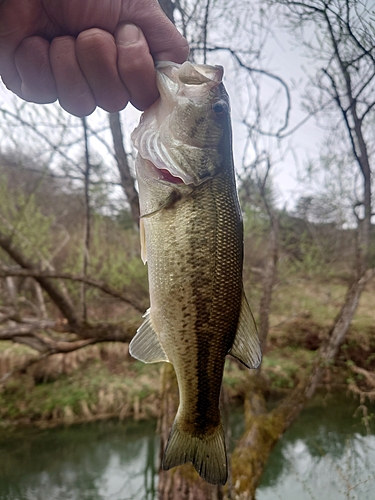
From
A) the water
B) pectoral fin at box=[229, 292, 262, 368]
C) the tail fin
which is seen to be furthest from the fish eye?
the water

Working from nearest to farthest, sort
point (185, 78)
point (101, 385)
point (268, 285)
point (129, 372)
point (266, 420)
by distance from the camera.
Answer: point (185, 78)
point (266, 420)
point (268, 285)
point (101, 385)
point (129, 372)

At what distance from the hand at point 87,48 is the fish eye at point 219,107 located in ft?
0.78

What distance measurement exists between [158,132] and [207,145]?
0.65ft

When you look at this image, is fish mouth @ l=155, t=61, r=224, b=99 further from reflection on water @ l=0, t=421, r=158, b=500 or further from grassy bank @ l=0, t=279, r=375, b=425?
reflection on water @ l=0, t=421, r=158, b=500

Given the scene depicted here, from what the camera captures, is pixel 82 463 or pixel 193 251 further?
pixel 82 463

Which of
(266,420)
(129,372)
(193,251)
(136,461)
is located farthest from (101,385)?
(193,251)

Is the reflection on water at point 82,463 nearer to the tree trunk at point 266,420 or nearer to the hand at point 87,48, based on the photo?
the tree trunk at point 266,420

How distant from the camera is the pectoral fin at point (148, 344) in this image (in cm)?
131

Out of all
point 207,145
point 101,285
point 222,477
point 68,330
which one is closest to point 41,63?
point 207,145

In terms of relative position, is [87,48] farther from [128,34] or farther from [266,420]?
[266,420]

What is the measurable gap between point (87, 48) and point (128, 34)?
15 centimetres

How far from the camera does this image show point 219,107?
1325 mm

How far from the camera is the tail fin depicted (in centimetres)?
123

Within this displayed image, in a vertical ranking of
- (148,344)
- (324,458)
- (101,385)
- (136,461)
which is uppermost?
(148,344)
